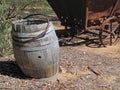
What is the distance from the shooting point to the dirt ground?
6.40 m

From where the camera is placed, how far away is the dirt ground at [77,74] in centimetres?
640

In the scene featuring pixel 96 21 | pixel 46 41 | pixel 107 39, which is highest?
pixel 46 41

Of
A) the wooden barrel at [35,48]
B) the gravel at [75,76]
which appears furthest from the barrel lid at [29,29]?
the gravel at [75,76]

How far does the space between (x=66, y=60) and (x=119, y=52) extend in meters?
1.63

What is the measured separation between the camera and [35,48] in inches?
248

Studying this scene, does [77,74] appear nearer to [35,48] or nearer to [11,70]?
[35,48]

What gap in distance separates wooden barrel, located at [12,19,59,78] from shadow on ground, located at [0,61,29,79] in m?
0.33

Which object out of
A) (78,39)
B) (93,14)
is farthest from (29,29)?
(78,39)

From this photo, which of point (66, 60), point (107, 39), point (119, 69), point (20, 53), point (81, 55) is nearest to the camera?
point (20, 53)

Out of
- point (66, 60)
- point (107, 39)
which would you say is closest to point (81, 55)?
point (66, 60)

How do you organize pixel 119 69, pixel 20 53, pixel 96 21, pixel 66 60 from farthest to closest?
A: pixel 96 21, pixel 66 60, pixel 119 69, pixel 20 53

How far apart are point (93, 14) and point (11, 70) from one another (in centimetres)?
313

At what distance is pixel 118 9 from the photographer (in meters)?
9.83

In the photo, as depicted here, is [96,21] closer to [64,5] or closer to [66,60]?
[64,5]
